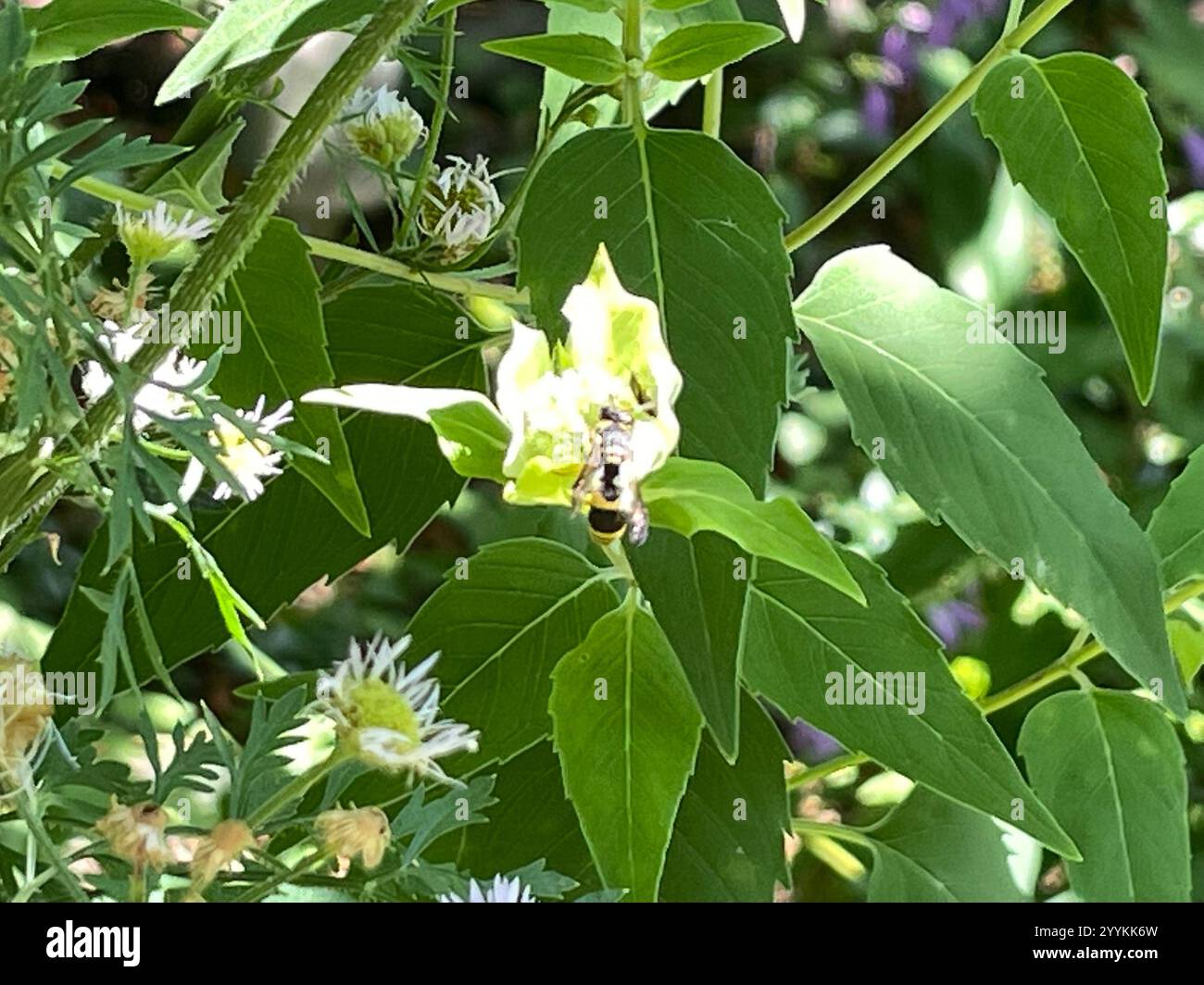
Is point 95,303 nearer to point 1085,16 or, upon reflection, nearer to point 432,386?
point 432,386

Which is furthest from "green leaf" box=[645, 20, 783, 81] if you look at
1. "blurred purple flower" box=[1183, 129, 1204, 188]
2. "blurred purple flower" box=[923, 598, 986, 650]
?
"blurred purple flower" box=[1183, 129, 1204, 188]

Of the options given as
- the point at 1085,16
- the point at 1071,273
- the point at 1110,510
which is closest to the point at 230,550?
the point at 1110,510

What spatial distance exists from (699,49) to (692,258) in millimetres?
36

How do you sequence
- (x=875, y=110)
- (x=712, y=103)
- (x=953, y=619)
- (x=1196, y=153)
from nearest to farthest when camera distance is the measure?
1. (x=712, y=103)
2. (x=953, y=619)
3. (x=1196, y=153)
4. (x=875, y=110)

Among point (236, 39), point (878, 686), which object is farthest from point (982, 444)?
point (236, 39)

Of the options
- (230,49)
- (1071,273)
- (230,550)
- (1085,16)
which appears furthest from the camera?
(1085,16)

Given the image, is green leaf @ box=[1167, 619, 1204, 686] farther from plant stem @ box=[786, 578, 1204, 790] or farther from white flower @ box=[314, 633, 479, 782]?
white flower @ box=[314, 633, 479, 782]

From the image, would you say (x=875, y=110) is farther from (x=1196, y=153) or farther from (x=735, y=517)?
(x=735, y=517)

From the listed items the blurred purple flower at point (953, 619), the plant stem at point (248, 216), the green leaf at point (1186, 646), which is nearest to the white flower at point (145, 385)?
the plant stem at point (248, 216)

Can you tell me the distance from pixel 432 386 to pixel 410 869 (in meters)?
0.11

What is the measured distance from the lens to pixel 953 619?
80 centimetres

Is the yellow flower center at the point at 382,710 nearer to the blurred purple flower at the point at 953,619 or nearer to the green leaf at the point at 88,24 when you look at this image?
the green leaf at the point at 88,24

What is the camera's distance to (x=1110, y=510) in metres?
0.28

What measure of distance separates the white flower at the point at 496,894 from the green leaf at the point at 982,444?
0.10 metres
